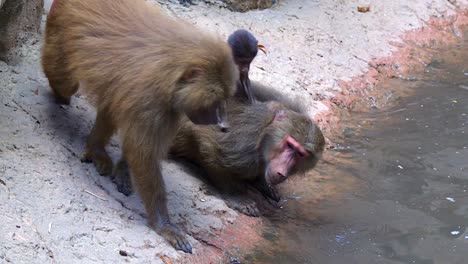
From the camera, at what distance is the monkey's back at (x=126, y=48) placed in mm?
4680

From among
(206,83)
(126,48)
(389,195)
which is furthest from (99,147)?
(389,195)

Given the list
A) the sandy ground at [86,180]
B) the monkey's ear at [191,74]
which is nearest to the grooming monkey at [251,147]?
the sandy ground at [86,180]

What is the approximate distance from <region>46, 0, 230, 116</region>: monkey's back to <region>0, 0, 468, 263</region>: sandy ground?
0.52 m

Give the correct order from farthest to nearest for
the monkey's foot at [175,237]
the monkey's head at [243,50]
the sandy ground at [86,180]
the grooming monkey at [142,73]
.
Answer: the monkey's head at [243,50]
the monkey's foot at [175,237]
the grooming monkey at [142,73]
the sandy ground at [86,180]

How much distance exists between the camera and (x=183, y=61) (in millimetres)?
4625

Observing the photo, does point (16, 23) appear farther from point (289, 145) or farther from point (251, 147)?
point (289, 145)

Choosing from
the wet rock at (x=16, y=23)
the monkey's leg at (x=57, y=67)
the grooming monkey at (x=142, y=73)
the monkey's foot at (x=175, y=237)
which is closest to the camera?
the grooming monkey at (x=142, y=73)

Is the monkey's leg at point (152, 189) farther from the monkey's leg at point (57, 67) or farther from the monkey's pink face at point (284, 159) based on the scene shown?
the monkey's pink face at point (284, 159)

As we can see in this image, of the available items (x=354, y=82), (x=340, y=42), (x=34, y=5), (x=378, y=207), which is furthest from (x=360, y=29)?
(x=34, y=5)

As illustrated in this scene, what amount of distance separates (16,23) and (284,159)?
2435 millimetres

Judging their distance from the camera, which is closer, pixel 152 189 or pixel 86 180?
pixel 152 189

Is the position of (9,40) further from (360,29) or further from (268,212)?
(360,29)

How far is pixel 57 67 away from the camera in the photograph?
541 centimetres

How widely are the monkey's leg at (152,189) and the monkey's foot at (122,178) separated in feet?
1.36
